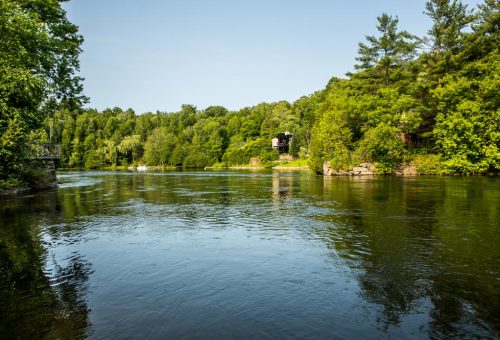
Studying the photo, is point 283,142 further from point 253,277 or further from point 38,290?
point 38,290

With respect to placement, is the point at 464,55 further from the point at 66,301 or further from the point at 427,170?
the point at 66,301

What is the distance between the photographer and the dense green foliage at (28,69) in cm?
2561

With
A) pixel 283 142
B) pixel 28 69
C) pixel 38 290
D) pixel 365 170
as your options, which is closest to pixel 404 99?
pixel 365 170

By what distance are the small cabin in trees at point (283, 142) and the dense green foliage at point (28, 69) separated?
100m

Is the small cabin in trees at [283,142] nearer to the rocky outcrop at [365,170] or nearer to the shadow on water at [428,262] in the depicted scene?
the rocky outcrop at [365,170]

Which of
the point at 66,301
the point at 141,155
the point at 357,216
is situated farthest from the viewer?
the point at 141,155

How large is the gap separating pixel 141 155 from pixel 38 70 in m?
141

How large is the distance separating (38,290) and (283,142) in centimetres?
12862

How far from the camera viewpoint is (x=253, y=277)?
31.8ft

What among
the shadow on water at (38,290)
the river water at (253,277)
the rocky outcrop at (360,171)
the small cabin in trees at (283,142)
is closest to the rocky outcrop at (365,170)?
the rocky outcrop at (360,171)

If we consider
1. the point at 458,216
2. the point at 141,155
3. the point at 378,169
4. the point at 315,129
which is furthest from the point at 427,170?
the point at 141,155

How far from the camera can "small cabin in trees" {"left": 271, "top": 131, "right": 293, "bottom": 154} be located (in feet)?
441

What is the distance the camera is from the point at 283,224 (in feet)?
57.3

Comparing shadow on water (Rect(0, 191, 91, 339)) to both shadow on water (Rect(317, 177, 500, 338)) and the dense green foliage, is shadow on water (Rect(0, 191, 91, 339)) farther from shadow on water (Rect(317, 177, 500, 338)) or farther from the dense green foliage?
the dense green foliage
